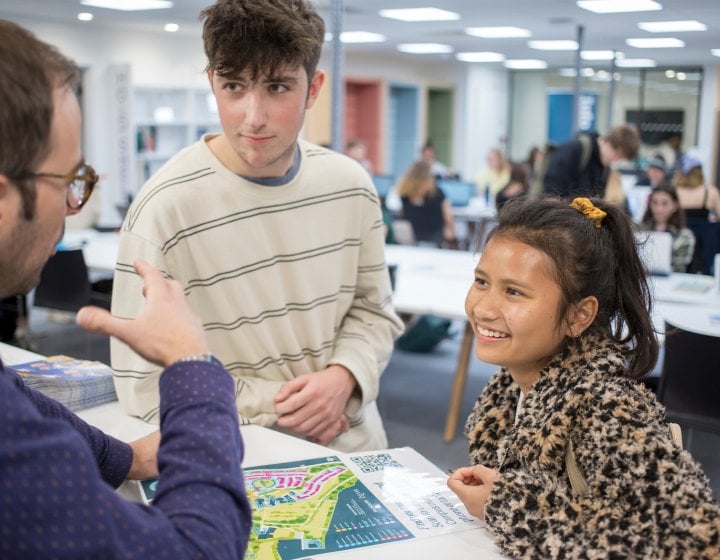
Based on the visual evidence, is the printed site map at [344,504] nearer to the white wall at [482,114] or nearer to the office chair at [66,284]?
the office chair at [66,284]

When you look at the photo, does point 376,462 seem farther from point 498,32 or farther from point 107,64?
point 498,32

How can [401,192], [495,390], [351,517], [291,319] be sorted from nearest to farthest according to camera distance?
[351,517] → [495,390] → [291,319] → [401,192]

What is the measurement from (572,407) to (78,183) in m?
0.81

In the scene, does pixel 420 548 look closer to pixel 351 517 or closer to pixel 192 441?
pixel 351 517

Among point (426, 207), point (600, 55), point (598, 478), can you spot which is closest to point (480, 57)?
point (600, 55)

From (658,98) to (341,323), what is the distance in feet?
54.4

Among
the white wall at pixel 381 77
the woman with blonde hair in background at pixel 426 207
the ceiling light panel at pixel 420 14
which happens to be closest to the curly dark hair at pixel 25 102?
the white wall at pixel 381 77

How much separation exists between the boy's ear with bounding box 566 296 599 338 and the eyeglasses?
0.84 meters

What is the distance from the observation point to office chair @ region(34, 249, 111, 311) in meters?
4.84

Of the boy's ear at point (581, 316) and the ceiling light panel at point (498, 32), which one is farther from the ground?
the ceiling light panel at point (498, 32)

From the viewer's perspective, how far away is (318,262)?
1.88m

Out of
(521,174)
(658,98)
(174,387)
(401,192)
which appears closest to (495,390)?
(174,387)

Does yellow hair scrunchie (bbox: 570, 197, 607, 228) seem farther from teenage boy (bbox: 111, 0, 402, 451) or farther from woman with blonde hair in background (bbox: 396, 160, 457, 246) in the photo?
woman with blonde hair in background (bbox: 396, 160, 457, 246)

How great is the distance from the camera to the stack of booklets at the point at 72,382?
1842 mm
